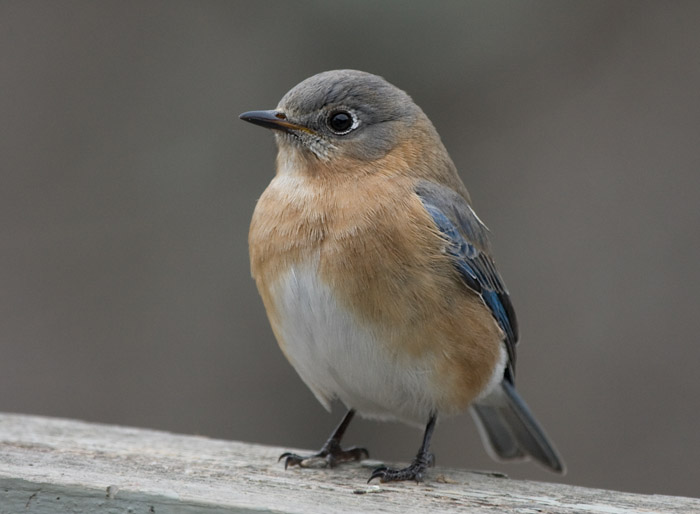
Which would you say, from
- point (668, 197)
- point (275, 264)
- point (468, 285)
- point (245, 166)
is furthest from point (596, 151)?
point (275, 264)

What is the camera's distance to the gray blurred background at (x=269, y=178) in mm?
7426

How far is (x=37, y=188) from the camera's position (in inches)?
321

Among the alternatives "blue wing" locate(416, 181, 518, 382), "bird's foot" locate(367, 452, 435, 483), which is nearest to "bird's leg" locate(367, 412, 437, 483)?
"bird's foot" locate(367, 452, 435, 483)

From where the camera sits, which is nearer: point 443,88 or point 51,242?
point 443,88

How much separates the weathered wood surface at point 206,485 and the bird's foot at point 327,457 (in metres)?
0.07

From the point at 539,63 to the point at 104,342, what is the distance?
4.30m

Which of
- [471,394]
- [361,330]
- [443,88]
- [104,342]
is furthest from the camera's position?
[104,342]

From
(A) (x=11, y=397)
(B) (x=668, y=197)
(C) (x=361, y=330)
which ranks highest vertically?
(B) (x=668, y=197)

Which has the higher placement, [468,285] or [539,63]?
[539,63]

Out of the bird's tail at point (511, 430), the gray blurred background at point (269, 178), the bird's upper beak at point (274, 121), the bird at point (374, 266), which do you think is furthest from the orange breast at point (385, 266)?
the gray blurred background at point (269, 178)

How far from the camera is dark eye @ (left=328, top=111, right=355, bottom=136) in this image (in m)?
4.50

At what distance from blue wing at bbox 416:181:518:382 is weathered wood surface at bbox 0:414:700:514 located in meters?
0.83

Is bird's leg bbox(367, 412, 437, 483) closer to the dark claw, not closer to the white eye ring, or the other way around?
the dark claw

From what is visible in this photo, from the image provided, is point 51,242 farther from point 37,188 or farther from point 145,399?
point 145,399
